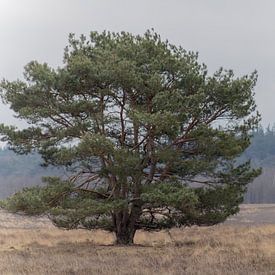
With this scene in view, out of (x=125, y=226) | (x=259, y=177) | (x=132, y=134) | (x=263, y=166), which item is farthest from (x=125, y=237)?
(x=263, y=166)

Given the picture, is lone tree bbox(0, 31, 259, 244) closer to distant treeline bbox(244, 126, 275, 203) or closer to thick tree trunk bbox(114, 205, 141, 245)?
thick tree trunk bbox(114, 205, 141, 245)

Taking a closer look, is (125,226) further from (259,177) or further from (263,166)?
(263,166)

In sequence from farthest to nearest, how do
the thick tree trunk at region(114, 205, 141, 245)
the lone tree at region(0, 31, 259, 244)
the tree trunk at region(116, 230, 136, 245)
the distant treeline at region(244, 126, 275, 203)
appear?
1. the distant treeline at region(244, 126, 275, 203)
2. the tree trunk at region(116, 230, 136, 245)
3. the thick tree trunk at region(114, 205, 141, 245)
4. the lone tree at region(0, 31, 259, 244)

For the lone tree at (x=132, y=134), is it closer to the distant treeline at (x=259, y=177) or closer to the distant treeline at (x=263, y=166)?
the distant treeline at (x=263, y=166)

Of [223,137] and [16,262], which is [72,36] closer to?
[223,137]

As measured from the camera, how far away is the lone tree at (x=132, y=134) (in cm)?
1905

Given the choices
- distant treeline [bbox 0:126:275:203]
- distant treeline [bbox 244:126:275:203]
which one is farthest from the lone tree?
distant treeline [bbox 0:126:275:203]

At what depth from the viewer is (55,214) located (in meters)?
19.0

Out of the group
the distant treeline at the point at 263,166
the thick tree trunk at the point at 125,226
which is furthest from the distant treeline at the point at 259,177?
the thick tree trunk at the point at 125,226

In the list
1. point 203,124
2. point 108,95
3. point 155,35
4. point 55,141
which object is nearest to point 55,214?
point 55,141

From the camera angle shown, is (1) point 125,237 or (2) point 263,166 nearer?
(1) point 125,237

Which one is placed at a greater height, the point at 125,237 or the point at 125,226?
the point at 125,226

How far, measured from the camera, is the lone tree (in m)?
19.0

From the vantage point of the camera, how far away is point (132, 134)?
2116 centimetres
